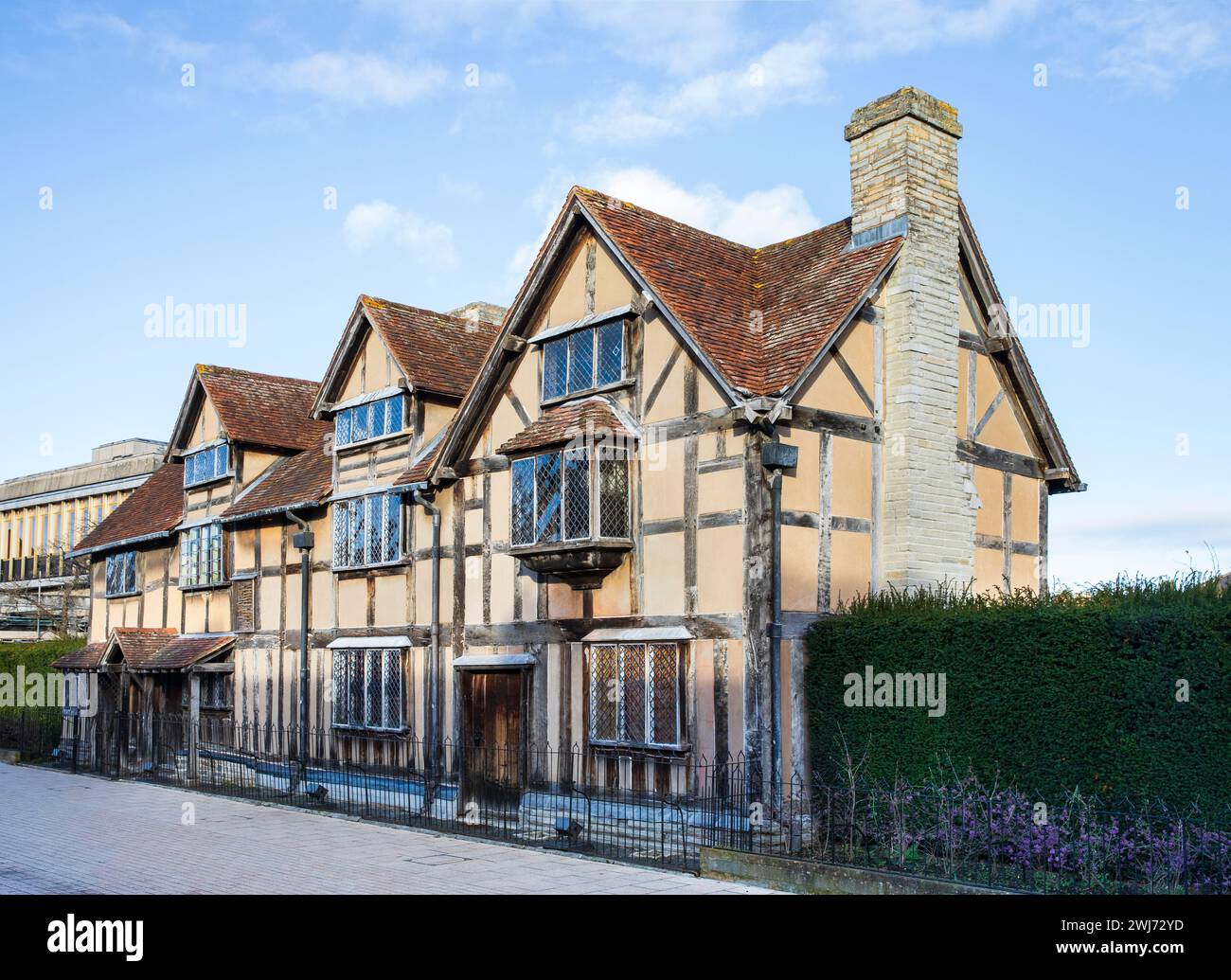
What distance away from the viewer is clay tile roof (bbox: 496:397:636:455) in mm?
18125

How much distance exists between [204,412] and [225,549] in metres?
3.81

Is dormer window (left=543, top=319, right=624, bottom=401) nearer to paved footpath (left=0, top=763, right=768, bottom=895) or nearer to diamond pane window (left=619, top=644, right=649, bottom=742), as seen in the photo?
diamond pane window (left=619, top=644, right=649, bottom=742)

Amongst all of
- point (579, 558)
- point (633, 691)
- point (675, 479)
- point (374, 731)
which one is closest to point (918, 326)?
point (675, 479)

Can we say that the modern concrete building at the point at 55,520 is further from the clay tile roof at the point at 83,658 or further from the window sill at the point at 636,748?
the window sill at the point at 636,748

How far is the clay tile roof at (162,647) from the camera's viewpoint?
27.5 meters

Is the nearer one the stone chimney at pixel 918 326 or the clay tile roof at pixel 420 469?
the stone chimney at pixel 918 326

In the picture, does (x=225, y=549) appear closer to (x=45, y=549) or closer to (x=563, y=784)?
(x=563, y=784)


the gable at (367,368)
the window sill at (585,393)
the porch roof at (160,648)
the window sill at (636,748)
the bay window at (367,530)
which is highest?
the gable at (367,368)

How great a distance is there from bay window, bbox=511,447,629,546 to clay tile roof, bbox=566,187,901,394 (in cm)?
231

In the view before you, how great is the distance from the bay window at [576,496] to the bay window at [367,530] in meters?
5.04

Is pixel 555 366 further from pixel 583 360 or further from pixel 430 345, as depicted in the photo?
pixel 430 345

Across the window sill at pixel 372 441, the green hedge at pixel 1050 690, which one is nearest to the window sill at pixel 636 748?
the green hedge at pixel 1050 690

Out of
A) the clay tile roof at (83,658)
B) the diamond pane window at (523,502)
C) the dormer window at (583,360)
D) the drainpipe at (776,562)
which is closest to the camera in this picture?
the drainpipe at (776,562)

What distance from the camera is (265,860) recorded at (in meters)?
14.9
